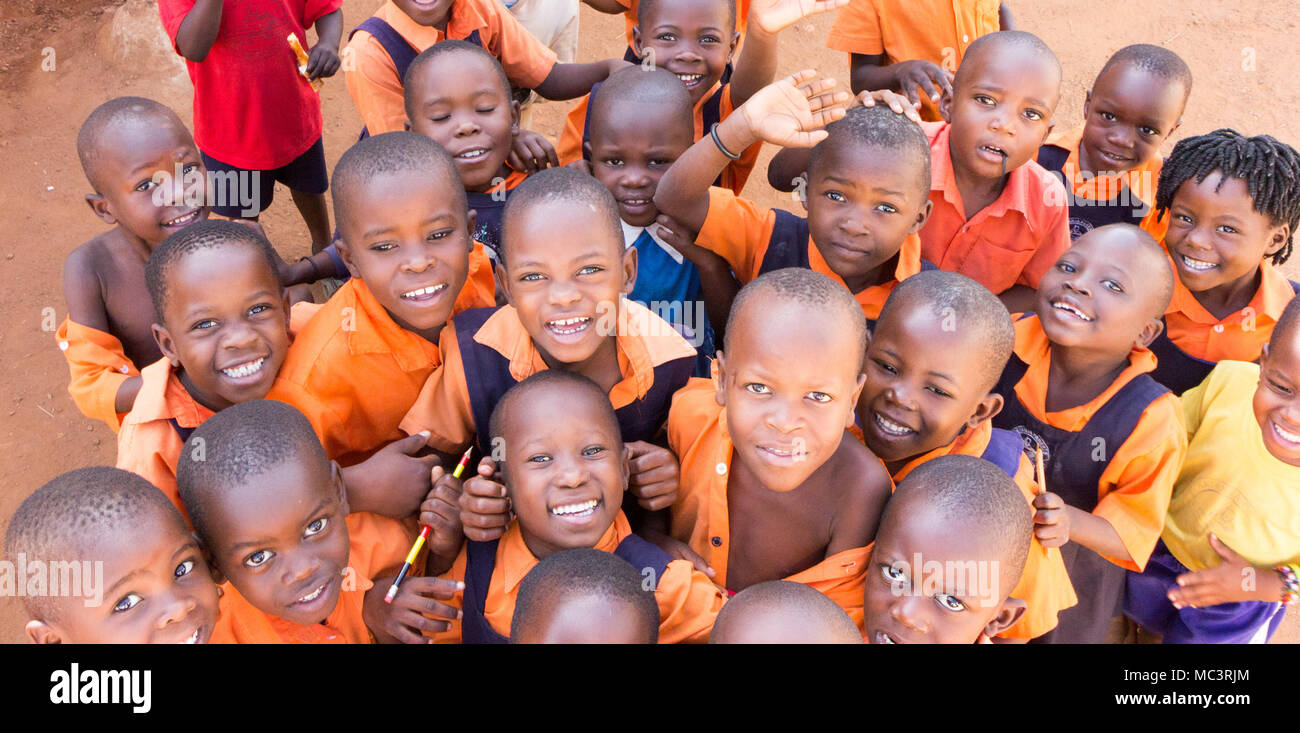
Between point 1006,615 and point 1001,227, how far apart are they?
4.95 ft

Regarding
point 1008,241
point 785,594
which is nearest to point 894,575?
point 785,594

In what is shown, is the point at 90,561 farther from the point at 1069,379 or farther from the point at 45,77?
the point at 45,77

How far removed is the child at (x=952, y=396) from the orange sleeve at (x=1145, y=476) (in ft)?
0.89

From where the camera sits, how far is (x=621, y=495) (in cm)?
226

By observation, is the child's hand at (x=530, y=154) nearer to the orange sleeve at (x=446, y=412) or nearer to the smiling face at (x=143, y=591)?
the orange sleeve at (x=446, y=412)

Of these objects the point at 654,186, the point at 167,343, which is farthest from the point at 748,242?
the point at 167,343

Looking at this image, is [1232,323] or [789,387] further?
[1232,323]

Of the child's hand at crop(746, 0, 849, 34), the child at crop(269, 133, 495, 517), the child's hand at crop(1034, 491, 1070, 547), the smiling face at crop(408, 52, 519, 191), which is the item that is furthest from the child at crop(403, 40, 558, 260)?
the child's hand at crop(1034, 491, 1070, 547)

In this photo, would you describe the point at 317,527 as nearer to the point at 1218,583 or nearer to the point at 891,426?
the point at 891,426

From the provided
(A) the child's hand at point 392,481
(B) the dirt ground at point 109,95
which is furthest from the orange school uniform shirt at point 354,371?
(B) the dirt ground at point 109,95

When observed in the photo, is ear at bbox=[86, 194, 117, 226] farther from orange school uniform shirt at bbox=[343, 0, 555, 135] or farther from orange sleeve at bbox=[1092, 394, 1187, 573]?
orange sleeve at bbox=[1092, 394, 1187, 573]

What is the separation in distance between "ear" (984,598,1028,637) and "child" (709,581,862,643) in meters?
0.51

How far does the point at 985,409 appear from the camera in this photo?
7.81ft

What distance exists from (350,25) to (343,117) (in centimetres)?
79
